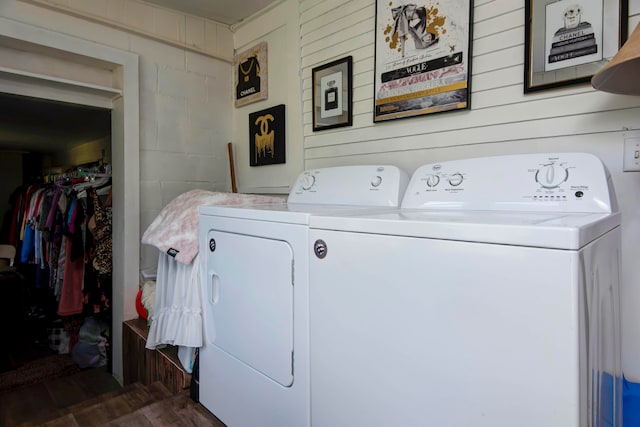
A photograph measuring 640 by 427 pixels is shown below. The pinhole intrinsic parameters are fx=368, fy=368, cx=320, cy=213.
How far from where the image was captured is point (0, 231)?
563 centimetres

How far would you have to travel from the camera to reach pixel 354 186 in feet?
5.84

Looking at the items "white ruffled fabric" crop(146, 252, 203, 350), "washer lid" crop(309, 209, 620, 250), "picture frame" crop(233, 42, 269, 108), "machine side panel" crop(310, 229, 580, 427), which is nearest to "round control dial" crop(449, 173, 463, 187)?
"washer lid" crop(309, 209, 620, 250)

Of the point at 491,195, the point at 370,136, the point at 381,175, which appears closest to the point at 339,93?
the point at 370,136

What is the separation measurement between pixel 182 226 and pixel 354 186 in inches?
32.7

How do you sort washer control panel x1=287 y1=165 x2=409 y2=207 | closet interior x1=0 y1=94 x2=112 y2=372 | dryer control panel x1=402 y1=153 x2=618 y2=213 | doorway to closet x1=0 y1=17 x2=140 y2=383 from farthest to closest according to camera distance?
1. closet interior x1=0 y1=94 x2=112 y2=372
2. doorway to closet x1=0 y1=17 x2=140 y2=383
3. washer control panel x1=287 y1=165 x2=409 y2=207
4. dryer control panel x1=402 y1=153 x2=618 y2=213

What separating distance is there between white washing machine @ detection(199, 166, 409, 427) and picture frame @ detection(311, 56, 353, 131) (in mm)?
481

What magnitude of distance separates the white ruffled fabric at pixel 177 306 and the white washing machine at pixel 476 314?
730mm

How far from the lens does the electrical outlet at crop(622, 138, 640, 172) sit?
3.95 ft

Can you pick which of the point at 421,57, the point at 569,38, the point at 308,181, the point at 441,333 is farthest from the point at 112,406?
the point at 569,38

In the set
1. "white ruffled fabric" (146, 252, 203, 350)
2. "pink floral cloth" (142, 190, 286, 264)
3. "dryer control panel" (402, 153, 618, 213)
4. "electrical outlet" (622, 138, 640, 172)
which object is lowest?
"white ruffled fabric" (146, 252, 203, 350)

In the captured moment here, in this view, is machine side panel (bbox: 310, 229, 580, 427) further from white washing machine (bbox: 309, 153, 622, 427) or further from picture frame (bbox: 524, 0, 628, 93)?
picture frame (bbox: 524, 0, 628, 93)

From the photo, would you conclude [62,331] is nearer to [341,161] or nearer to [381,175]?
[341,161]

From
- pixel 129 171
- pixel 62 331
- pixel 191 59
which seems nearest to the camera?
pixel 129 171

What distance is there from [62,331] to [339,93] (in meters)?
3.04
